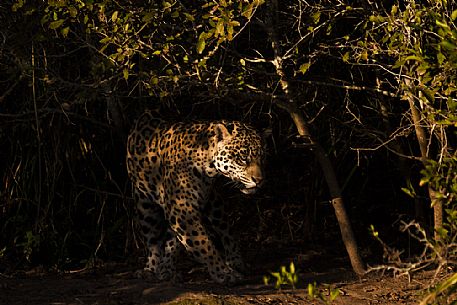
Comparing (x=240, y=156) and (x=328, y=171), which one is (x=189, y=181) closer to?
(x=240, y=156)

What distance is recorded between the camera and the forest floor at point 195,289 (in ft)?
24.1

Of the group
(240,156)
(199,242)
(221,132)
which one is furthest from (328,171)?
(199,242)

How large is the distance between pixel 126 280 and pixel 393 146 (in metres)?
2.62

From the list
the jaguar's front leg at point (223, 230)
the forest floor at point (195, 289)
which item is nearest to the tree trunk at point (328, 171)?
the forest floor at point (195, 289)

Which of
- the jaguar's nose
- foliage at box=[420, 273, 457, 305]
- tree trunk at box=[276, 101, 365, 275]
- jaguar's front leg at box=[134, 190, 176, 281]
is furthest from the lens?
jaguar's front leg at box=[134, 190, 176, 281]

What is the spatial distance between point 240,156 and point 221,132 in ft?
0.93

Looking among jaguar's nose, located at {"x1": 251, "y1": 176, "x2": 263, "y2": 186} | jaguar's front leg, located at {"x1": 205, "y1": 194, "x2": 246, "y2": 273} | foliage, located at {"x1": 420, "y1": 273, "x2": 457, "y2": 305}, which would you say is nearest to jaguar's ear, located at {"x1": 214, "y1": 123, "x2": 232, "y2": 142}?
jaguar's nose, located at {"x1": 251, "y1": 176, "x2": 263, "y2": 186}

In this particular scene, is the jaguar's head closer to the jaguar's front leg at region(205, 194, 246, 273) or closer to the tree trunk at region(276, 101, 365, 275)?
the tree trunk at region(276, 101, 365, 275)

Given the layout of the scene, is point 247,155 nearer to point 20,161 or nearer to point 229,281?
point 229,281

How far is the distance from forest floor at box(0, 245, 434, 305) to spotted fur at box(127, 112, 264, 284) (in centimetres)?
27

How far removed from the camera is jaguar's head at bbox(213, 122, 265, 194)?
25.8 feet

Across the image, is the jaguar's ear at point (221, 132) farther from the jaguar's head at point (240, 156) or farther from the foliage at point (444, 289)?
the foliage at point (444, 289)

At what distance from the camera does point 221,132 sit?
802 cm

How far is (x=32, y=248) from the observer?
915cm
